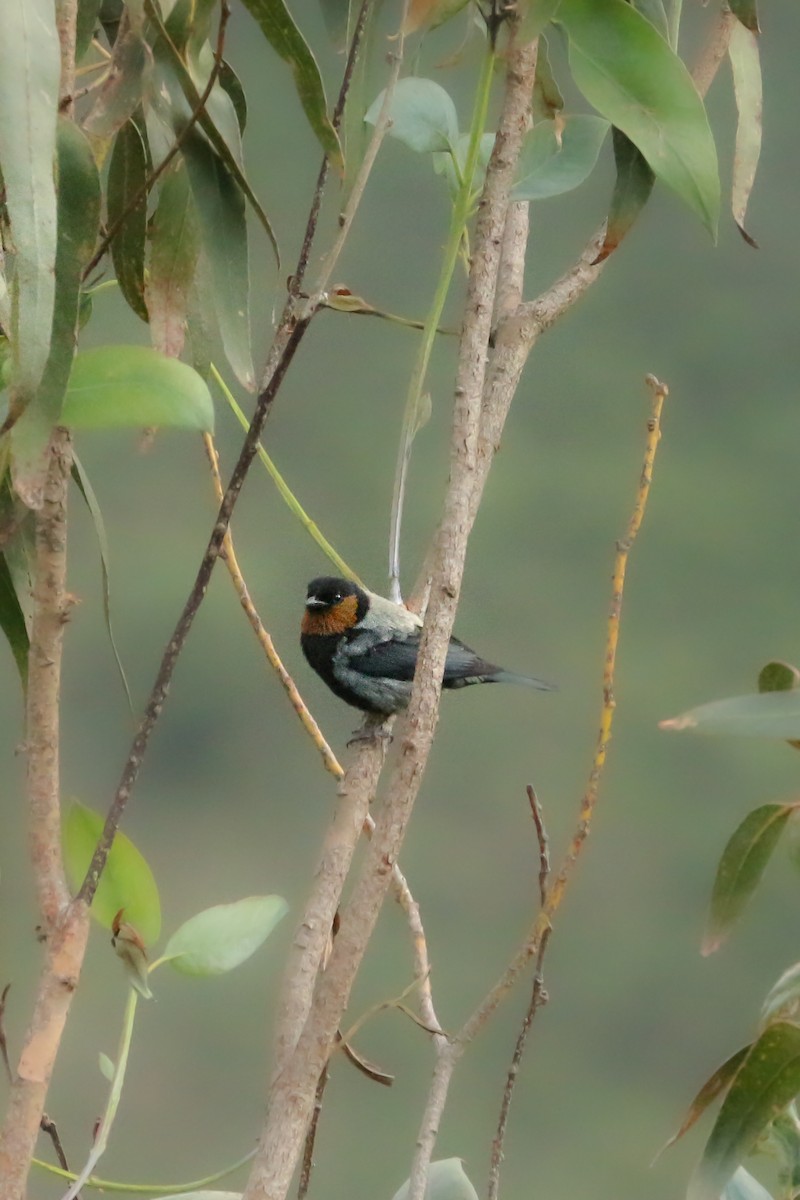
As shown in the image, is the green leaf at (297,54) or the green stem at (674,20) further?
the green stem at (674,20)

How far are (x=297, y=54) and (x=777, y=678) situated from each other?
0.43 metres

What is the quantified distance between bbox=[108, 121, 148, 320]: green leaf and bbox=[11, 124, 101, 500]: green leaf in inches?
5.3

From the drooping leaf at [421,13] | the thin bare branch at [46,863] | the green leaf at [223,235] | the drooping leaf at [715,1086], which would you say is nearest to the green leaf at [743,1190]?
the drooping leaf at [715,1086]

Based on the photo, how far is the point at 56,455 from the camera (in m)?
0.62

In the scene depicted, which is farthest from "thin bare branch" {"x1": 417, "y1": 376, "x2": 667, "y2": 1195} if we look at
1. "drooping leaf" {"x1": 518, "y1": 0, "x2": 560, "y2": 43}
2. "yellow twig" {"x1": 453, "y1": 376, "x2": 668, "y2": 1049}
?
"drooping leaf" {"x1": 518, "y1": 0, "x2": 560, "y2": 43}

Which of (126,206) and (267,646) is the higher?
(126,206)

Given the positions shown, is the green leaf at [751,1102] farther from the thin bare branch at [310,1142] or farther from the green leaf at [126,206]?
the green leaf at [126,206]

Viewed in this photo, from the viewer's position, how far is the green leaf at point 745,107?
2.97ft

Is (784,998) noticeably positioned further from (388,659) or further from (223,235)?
(388,659)

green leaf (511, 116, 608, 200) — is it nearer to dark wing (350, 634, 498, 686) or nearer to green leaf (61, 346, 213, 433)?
green leaf (61, 346, 213, 433)

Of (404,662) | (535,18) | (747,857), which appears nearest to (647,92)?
(535,18)

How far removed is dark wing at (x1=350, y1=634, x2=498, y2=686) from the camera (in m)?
1.70

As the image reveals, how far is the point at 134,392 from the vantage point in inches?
22.7

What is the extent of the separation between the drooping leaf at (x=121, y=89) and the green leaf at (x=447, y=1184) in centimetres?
63
